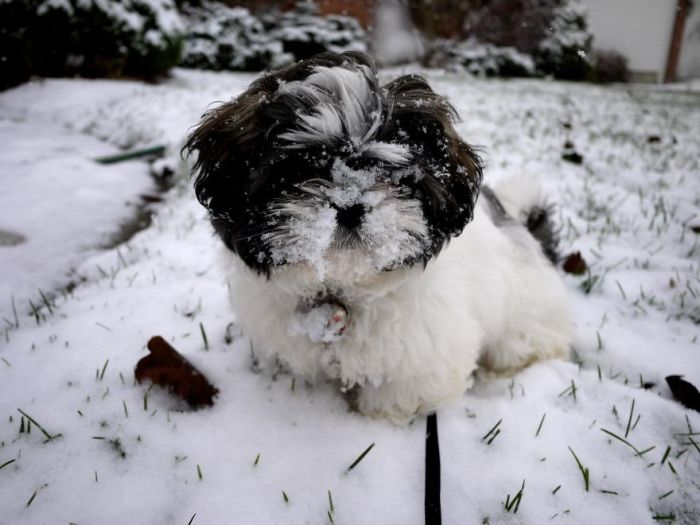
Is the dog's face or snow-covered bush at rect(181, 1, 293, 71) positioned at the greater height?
snow-covered bush at rect(181, 1, 293, 71)

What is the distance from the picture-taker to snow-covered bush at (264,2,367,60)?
13.8 m

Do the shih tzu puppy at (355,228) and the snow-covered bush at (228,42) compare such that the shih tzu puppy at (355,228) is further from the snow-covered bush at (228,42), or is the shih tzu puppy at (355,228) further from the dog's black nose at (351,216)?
the snow-covered bush at (228,42)

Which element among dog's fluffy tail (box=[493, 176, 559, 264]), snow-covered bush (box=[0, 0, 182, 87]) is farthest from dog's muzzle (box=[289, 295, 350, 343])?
snow-covered bush (box=[0, 0, 182, 87])

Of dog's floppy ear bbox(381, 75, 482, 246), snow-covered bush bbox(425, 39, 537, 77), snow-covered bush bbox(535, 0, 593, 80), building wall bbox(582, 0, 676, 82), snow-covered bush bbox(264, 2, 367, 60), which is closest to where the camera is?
dog's floppy ear bbox(381, 75, 482, 246)

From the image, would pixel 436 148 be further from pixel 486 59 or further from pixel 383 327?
pixel 486 59

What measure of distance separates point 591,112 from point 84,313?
29.8 feet

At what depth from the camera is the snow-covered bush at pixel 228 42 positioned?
13531 mm

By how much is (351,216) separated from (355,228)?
0.12 ft

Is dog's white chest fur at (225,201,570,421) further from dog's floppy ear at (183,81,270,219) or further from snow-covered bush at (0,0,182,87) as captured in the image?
snow-covered bush at (0,0,182,87)

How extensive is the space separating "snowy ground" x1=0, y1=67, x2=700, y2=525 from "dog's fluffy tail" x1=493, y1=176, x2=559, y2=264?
33 cm

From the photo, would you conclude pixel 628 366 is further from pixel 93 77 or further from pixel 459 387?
pixel 93 77

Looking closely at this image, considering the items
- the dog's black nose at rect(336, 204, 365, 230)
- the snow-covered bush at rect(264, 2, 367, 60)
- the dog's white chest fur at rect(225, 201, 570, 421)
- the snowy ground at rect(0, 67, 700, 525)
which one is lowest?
the snowy ground at rect(0, 67, 700, 525)

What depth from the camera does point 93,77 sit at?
8406mm

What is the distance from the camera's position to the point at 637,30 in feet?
48.2
